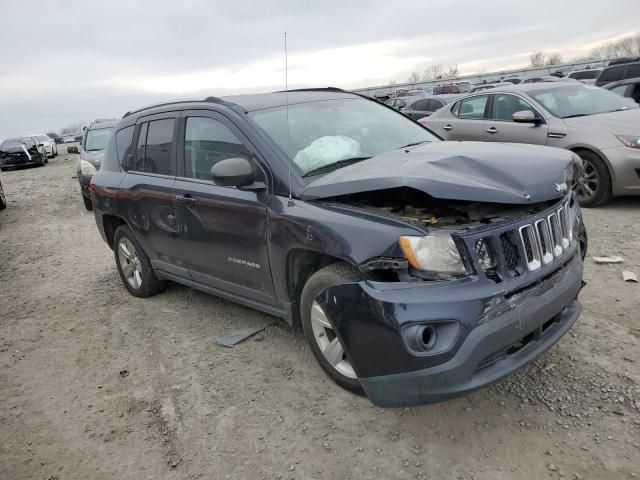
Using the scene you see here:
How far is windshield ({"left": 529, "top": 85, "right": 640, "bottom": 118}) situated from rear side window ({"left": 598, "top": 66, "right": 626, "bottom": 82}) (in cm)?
678

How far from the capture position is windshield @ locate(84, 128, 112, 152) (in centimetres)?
1088

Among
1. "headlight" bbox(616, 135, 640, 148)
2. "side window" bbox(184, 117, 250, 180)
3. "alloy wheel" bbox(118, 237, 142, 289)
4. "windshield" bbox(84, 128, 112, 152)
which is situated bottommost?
"alloy wheel" bbox(118, 237, 142, 289)

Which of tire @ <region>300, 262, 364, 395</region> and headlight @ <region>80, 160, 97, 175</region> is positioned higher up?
headlight @ <region>80, 160, 97, 175</region>

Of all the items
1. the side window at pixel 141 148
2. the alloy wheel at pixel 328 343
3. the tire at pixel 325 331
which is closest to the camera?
the tire at pixel 325 331

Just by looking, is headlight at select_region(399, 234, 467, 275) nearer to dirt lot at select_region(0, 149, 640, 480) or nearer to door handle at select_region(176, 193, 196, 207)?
dirt lot at select_region(0, 149, 640, 480)

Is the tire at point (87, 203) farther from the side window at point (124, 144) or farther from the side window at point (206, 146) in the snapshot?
the side window at point (206, 146)

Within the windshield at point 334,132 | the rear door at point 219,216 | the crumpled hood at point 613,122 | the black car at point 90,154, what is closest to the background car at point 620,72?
the crumpled hood at point 613,122

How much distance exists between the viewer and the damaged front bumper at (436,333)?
2281 millimetres

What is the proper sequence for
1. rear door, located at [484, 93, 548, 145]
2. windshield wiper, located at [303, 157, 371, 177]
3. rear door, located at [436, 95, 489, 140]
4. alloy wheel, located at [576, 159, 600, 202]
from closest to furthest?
windshield wiper, located at [303, 157, 371, 177]
alloy wheel, located at [576, 159, 600, 202]
rear door, located at [484, 93, 548, 145]
rear door, located at [436, 95, 489, 140]

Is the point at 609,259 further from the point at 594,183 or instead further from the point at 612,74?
the point at 612,74

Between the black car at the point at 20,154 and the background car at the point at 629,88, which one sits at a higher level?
the background car at the point at 629,88

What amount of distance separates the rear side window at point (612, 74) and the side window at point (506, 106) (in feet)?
23.8

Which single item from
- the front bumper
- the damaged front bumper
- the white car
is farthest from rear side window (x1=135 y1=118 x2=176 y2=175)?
the white car

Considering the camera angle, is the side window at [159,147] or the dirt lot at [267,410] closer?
the dirt lot at [267,410]
